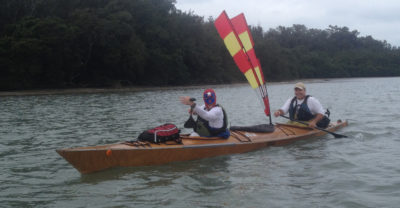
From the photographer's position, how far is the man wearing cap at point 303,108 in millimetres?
8969

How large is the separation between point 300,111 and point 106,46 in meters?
33.7

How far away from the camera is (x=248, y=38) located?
9.18m

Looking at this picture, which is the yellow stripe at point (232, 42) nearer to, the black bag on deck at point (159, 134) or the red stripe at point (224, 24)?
the red stripe at point (224, 24)

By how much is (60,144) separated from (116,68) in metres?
33.9

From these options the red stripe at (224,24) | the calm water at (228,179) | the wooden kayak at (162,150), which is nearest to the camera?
the calm water at (228,179)

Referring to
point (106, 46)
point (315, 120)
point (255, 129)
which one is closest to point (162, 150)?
point (255, 129)

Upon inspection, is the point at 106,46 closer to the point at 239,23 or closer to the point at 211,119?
the point at 239,23

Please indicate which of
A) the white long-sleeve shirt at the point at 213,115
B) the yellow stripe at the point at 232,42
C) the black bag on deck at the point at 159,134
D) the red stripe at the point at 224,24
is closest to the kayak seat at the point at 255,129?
the white long-sleeve shirt at the point at 213,115

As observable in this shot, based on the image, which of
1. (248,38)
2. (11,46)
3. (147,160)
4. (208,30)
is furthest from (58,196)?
(208,30)

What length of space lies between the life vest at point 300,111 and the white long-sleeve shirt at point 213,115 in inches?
106

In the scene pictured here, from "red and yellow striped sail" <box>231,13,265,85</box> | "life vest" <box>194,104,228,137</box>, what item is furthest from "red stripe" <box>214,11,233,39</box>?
"life vest" <box>194,104,228,137</box>

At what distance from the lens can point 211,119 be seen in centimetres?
699

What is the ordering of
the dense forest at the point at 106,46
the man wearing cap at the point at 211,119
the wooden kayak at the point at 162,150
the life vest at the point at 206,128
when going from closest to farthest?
the wooden kayak at the point at 162,150, the man wearing cap at the point at 211,119, the life vest at the point at 206,128, the dense forest at the point at 106,46

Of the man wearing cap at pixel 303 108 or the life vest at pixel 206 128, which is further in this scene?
the man wearing cap at pixel 303 108
